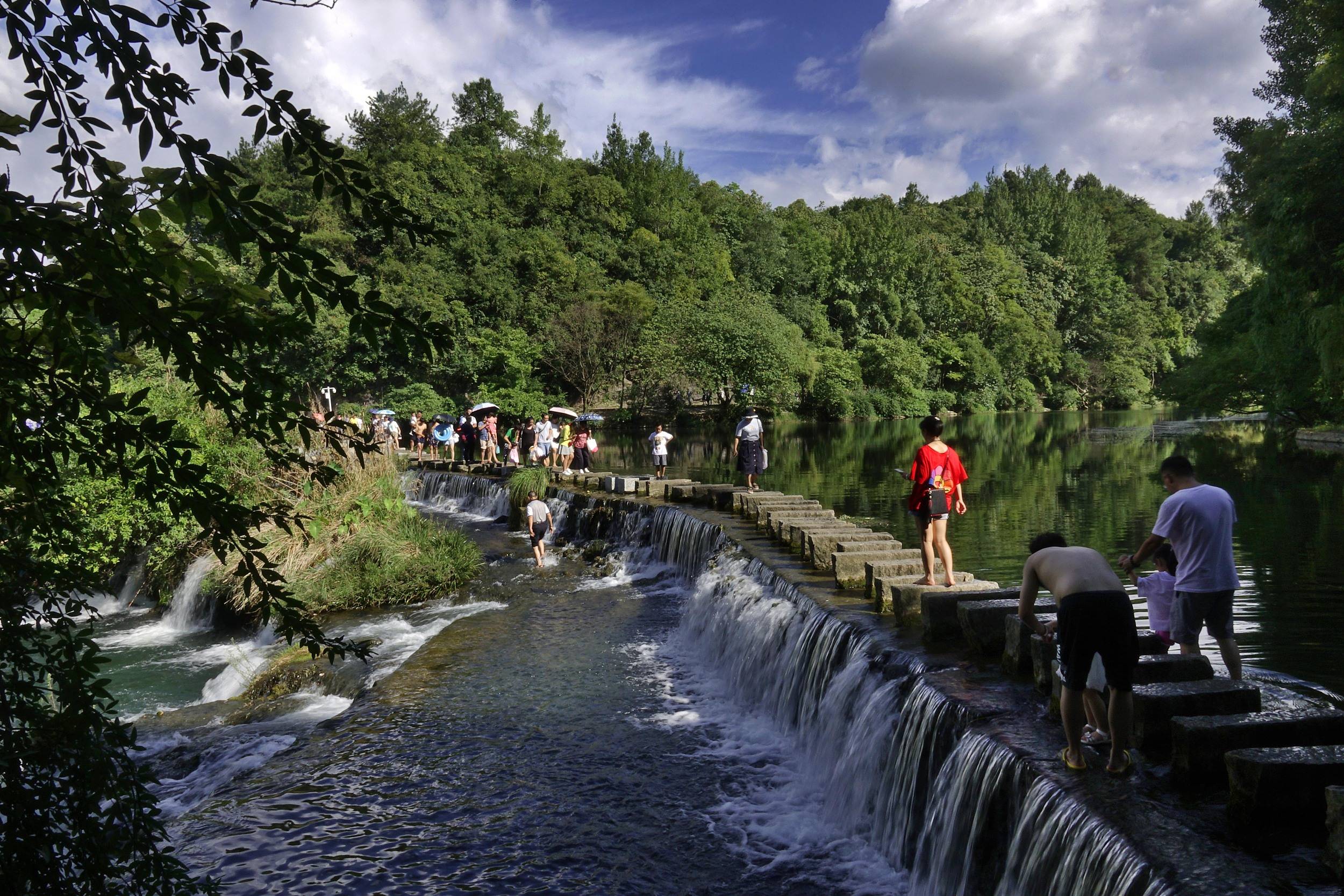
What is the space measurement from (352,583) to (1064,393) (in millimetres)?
77926

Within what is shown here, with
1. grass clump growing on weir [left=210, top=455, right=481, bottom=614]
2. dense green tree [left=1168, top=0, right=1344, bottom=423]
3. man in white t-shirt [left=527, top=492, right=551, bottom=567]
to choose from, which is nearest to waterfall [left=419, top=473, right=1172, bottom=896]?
grass clump growing on weir [left=210, top=455, right=481, bottom=614]

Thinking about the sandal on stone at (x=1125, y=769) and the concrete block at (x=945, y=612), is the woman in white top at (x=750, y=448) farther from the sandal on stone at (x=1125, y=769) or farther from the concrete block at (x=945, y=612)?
the sandal on stone at (x=1125, y=769)

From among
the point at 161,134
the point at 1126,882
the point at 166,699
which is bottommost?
the point at 166,699

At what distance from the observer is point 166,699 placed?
40.2ft

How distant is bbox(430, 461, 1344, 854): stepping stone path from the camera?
478cm

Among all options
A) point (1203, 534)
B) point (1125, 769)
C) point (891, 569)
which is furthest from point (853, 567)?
point (1125, 769)

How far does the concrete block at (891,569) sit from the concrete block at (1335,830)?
6020 mm

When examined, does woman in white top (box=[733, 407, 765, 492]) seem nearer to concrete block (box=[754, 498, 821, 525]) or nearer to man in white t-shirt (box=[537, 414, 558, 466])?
concrete block (box=[754, 498, 821, 525])

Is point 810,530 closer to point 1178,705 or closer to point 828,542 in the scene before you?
point 828,542

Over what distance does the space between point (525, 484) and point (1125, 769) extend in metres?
19.6

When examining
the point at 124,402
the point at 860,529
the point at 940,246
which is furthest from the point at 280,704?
the point at 940,246

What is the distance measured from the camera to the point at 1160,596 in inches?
313

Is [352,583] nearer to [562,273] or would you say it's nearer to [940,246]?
[562,273]

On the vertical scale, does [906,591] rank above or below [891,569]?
below
